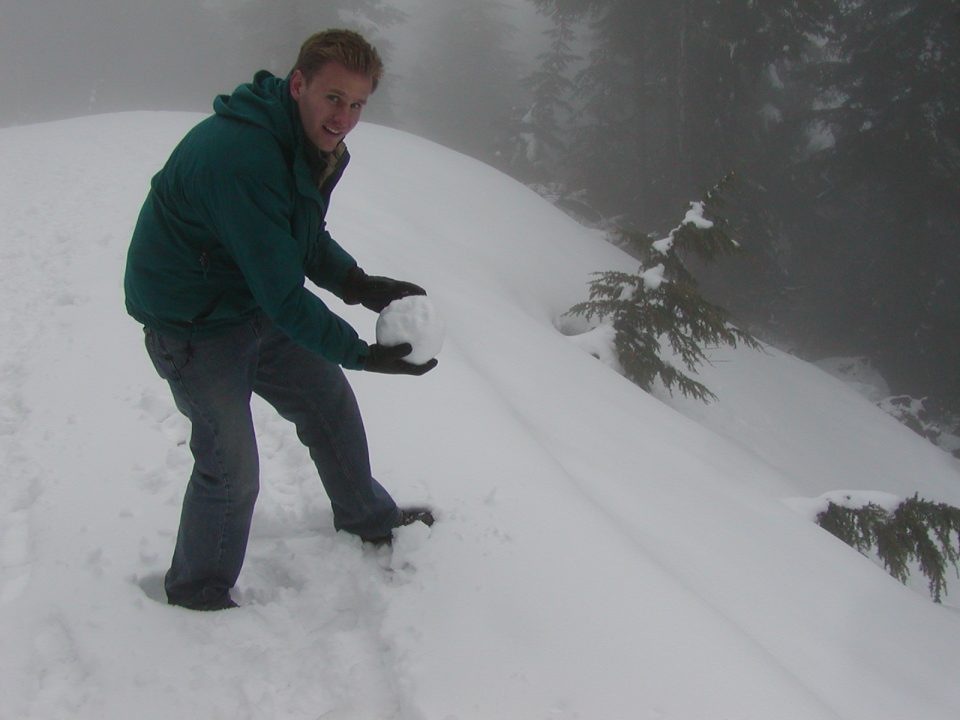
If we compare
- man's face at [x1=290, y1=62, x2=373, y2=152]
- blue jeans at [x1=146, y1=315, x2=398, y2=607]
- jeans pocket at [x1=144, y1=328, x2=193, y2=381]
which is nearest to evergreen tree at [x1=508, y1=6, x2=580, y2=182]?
blue jeans at [x1=146, y1=315, x2=398, y2=607]

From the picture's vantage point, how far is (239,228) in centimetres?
170

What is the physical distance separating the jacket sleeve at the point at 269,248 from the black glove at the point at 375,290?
1.74 ft

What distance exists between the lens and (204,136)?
1.74 m

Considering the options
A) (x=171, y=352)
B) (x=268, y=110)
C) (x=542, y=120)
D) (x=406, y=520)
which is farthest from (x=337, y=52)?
(x=542, y=120)

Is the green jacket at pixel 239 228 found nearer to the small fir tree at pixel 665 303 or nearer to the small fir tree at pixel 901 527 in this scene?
the small fir tree at pixel 901 527

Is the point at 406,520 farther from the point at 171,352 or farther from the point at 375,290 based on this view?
the point at 171,352

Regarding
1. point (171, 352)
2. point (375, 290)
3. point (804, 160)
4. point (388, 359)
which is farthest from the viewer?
point (804, 160)

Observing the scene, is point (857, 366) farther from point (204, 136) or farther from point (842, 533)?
point (204, 136)

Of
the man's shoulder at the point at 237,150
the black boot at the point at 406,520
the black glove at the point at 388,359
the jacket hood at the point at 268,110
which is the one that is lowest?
the black boot at the point at 406,520

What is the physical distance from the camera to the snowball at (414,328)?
7.06ft

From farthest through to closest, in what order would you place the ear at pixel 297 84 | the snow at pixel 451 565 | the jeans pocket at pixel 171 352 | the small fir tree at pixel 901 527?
the small fir tree at pixel 901 527, the snow at pixel 451 565, the jeans pocket at pixel 171 352, the ear at pixel 297 84

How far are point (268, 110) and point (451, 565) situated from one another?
1.77m

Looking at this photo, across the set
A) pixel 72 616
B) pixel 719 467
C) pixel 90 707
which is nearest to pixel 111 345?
pixel 72 616

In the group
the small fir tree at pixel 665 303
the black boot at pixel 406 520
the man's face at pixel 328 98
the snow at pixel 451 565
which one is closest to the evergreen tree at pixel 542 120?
the small fir tree at pixel 665 303
